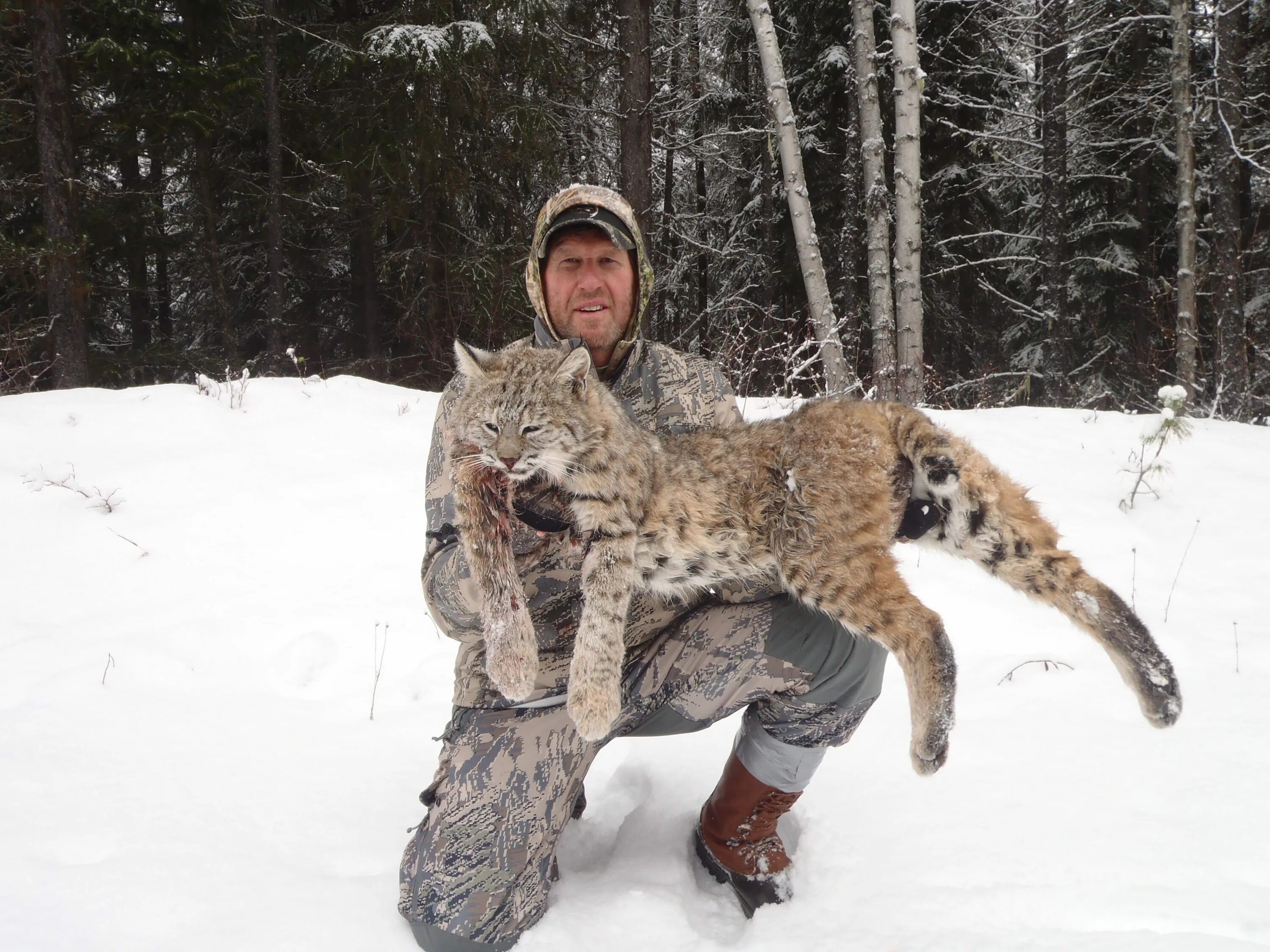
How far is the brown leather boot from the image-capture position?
109 inches

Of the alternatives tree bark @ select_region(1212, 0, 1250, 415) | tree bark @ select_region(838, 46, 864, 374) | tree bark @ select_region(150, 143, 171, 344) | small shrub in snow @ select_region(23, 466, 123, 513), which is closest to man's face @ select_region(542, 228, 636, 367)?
small shrub in snow @ select_region(23, 466, 123, 513)

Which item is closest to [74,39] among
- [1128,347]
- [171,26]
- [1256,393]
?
[171,26]

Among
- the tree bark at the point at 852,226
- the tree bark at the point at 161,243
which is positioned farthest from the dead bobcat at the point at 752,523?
the tree bark at the point at 161,243

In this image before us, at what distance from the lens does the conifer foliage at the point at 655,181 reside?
11.8 m

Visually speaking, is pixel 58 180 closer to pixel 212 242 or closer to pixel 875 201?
pixel 212 242

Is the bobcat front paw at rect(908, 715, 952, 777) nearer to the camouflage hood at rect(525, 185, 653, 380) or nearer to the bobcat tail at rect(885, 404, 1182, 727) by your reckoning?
the bobcat tail at rect(885, 404, 1182, 727)

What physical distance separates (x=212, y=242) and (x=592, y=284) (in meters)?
15.8

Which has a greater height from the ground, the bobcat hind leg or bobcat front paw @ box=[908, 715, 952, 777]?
the bobcat hind leg

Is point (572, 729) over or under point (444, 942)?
over

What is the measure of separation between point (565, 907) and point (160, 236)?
17541 millimetres

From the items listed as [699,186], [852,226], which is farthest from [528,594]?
[699,186]

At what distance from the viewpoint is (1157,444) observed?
22.1 feet

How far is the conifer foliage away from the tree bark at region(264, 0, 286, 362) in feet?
0.17

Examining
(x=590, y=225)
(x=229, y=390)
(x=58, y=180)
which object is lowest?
(x=229, y=390)
